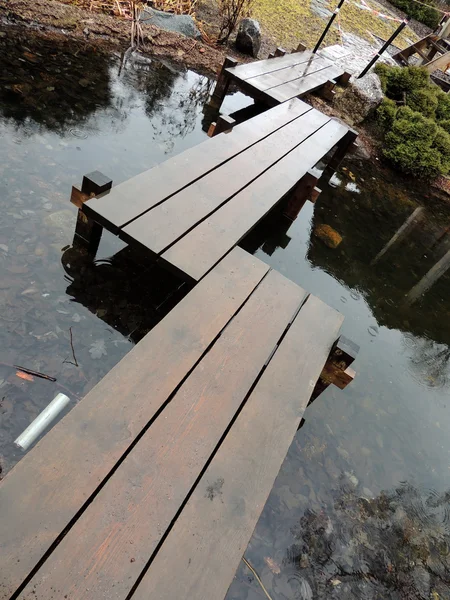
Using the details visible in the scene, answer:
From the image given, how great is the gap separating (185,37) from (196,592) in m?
7.61

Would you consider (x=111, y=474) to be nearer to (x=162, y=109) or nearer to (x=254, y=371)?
(x=254, y=371)

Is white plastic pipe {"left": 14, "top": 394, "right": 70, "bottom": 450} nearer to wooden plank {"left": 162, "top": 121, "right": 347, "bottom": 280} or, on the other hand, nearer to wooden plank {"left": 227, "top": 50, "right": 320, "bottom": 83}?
wooden plank {"left": 162, "top": 121, "right": 347, "bottom": 280}

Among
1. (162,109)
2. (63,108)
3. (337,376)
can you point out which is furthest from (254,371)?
(162,109)

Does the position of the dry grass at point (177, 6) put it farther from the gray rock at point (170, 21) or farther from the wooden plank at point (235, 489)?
the wooden plank at point (235, 489)

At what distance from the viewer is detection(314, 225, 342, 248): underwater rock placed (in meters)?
4.69

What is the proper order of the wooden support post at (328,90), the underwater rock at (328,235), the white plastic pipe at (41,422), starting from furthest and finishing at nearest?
the wooden support post at (328,90), the underwater rock at (328,235), the white plastic pipe at (41,422)

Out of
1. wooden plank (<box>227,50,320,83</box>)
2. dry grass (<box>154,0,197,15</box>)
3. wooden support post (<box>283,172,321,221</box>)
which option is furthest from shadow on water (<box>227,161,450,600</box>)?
dry grass (<box>154,0,197,15</box>)

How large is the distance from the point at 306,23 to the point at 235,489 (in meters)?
11.8

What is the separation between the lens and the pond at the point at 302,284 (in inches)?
94.4

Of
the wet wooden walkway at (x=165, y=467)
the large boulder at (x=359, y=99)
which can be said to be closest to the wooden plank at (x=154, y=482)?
the wet wooden walkway at (x=165, y=467)

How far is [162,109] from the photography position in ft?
16.9

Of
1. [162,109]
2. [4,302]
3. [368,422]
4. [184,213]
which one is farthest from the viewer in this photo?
[162,109]

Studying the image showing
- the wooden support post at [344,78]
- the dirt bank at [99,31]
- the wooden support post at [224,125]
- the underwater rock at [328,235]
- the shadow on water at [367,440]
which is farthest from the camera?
the wooden support post at [344,78]

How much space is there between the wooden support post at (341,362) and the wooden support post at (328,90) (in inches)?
239
